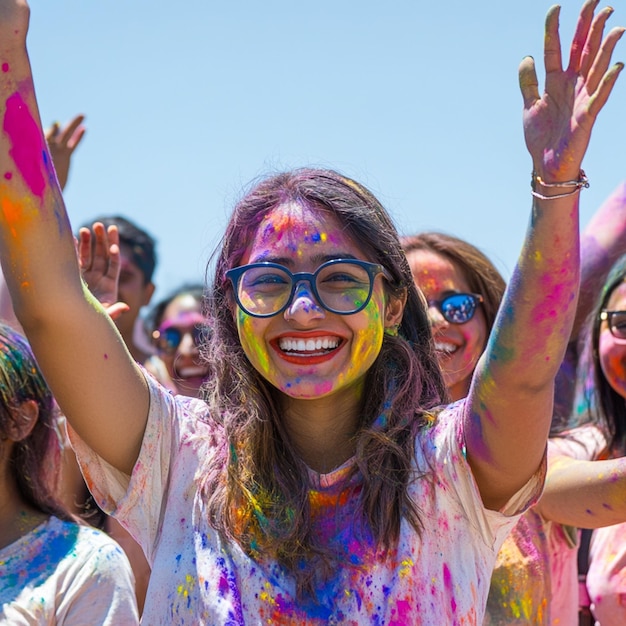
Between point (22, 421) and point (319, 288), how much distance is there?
109 centimetres

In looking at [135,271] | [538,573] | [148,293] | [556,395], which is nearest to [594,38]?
[538,573]

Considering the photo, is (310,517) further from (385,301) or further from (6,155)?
(6,155)

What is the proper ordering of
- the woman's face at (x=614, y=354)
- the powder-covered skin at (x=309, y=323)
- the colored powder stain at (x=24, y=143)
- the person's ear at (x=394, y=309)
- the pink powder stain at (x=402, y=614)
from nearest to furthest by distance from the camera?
1. the pink powder stain at (x=402, y=614)
2. the colored powder stain at (x=24, y=143)
3. the powder-covered skin at (x=309, y=323)
4. the person's ear at (x=394, y=309)
5. the woman's face at (x=614, y=354)

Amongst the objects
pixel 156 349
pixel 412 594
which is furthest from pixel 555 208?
pixel 156 349

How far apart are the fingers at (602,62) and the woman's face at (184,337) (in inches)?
136

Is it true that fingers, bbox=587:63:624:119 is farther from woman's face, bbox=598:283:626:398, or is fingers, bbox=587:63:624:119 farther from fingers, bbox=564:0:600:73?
woman's face, bbox=598:283:626:398

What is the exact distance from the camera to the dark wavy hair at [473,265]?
407cm

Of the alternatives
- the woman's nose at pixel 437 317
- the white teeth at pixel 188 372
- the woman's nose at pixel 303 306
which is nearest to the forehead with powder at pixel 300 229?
the woman's nose at pixel 303 306

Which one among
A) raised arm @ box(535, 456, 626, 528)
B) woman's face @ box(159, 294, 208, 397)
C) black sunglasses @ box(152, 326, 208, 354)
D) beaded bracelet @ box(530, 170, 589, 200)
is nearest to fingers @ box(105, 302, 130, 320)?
raised arm @ box(535, 456, 626, 528)

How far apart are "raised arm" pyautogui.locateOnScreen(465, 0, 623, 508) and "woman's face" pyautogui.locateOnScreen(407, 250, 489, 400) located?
5.20 ft

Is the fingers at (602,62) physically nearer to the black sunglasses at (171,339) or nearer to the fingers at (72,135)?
the fingers at (72,135)

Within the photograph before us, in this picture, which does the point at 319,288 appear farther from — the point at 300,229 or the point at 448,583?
the point at 448,583

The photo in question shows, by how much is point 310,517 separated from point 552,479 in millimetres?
1045

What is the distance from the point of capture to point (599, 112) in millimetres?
2045
